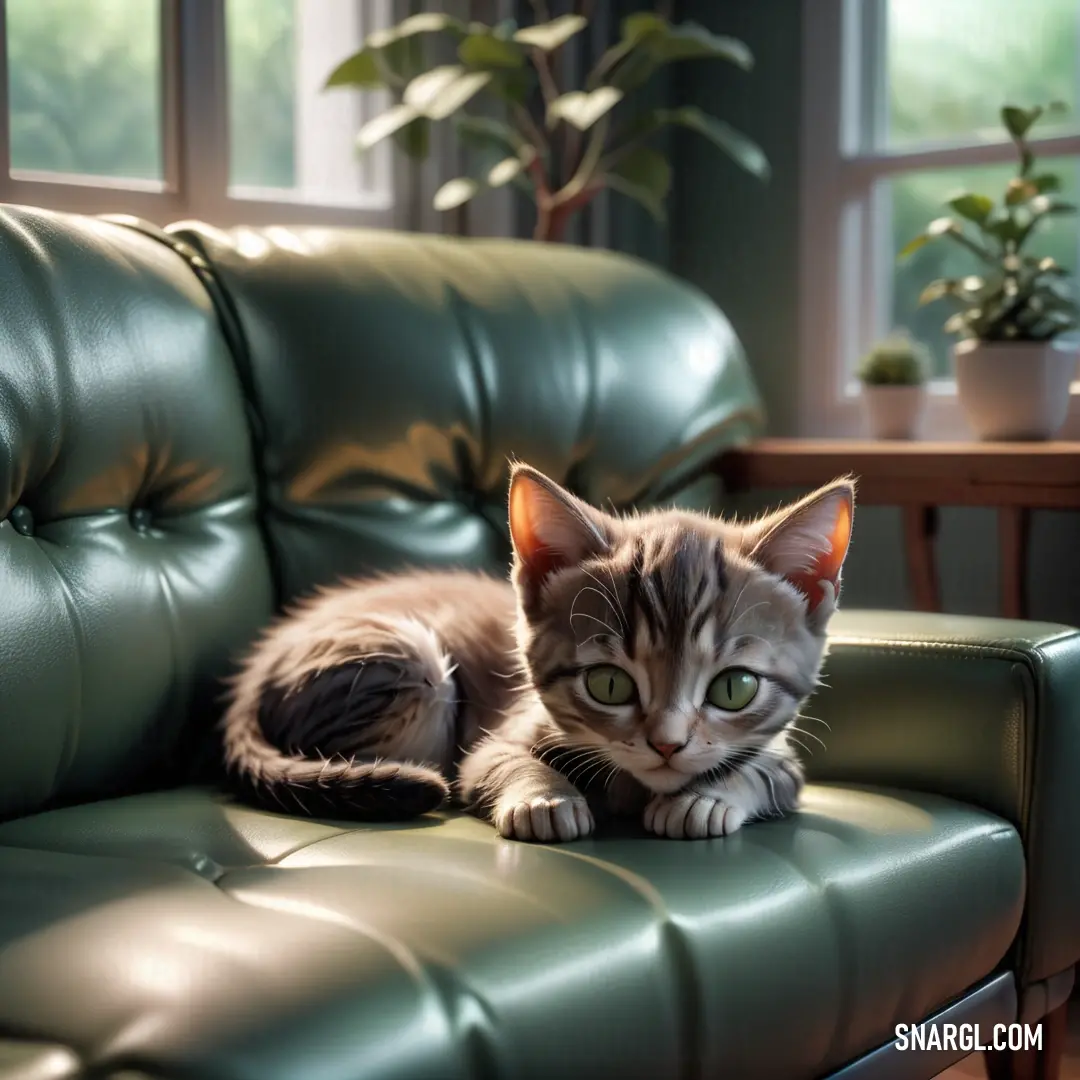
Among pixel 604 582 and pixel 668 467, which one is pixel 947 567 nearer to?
pixel 668 467

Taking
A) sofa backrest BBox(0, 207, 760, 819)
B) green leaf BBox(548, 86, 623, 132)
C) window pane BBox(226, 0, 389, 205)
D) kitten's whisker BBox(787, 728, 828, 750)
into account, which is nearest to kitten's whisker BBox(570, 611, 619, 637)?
kitten's whisker BBox(787, 728, 828, 750)

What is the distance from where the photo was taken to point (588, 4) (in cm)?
282

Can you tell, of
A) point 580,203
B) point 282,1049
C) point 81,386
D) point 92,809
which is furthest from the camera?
point 580,203

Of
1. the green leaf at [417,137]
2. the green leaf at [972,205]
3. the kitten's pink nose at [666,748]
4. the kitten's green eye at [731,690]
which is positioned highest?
the green leaf at [417,137]

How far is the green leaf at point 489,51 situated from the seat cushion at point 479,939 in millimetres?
1558

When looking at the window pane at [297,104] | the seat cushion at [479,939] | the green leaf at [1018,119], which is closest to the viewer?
the seat cushion at [479,939]

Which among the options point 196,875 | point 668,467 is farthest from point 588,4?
point 196,875

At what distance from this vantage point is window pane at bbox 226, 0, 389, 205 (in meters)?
2.71

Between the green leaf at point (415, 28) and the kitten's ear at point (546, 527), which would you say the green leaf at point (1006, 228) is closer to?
the green leaf at point (415, 28)

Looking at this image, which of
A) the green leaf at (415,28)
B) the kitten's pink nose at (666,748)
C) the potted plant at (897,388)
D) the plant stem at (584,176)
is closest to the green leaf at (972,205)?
the potted plant at (897,388)

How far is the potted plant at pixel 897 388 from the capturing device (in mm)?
2625

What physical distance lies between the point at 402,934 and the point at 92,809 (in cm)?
56

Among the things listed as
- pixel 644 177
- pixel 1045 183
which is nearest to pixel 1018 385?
pixel 1045 183

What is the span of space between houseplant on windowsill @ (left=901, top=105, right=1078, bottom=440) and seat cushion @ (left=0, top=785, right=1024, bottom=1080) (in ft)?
3.80
